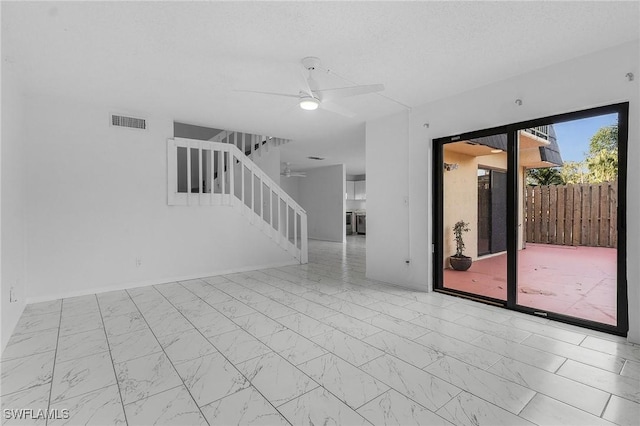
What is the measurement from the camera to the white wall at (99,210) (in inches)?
156

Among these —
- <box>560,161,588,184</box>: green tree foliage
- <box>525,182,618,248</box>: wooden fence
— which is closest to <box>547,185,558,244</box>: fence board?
<box>525,182,618,248</box>: wooden fence

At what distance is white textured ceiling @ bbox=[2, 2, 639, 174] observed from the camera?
7.28ft

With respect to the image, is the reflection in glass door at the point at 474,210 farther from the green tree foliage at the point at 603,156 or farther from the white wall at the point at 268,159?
the white wall at the point at 268,159

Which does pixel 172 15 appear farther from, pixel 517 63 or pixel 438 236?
pixel 438 236

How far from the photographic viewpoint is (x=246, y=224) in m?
5.74

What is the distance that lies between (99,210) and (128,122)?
4.36ft

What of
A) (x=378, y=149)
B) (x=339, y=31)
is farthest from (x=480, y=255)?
(x=339, y=31)

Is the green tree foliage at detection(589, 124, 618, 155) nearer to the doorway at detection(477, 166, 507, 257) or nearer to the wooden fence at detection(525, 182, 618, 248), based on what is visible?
the wooden fence at detection(525, 182, 618, 248)

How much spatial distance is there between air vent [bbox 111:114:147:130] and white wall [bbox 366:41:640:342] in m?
3.46

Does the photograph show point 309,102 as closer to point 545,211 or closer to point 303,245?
point 303,245

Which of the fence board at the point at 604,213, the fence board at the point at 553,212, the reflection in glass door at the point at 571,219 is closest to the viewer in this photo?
the reflection in glass door at the point at 571,219

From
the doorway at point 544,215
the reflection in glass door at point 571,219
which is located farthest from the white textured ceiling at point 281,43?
the reflection in glass door at point 571,219

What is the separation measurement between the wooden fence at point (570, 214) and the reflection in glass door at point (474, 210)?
461 mm

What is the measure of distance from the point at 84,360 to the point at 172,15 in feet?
8.84
